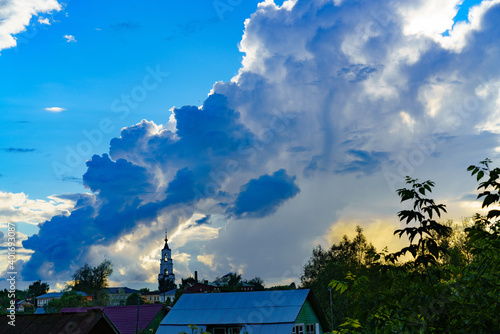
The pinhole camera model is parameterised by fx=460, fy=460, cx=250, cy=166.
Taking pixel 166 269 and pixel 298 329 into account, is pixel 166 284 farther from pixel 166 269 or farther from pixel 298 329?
pixel 298 329

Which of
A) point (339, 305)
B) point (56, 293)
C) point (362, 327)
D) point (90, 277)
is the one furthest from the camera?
point (56, 293)

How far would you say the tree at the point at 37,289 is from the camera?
16520 centimetres

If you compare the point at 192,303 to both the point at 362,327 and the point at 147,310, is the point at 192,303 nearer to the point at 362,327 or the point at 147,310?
the point at 147,310

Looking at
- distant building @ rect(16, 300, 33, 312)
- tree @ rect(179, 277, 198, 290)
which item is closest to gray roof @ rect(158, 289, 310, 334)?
distant building @ rect(16, 300, 33, 312)

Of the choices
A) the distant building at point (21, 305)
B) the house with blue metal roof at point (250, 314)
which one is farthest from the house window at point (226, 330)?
the distant building at point (21, 305)

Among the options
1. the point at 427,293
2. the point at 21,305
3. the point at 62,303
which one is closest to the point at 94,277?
the point at 21,305

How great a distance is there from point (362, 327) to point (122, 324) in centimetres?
5080

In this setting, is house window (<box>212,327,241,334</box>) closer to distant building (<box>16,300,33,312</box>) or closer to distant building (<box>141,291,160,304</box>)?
distant building (<box>16,300,33,312</box>)

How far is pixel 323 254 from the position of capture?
280 ft

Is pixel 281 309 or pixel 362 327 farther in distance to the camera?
pixel 281 309

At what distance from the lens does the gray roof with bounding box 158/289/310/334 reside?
3853 centimetres

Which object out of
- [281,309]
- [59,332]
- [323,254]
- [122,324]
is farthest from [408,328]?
[323,254]

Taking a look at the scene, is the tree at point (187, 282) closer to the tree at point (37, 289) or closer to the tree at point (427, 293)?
the tree at point (37, 289)

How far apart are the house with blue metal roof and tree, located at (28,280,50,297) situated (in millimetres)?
142100
